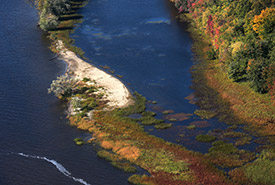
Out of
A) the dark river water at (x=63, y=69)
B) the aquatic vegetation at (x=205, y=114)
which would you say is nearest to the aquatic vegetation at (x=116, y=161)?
the dark river water at (x=63, y=69)

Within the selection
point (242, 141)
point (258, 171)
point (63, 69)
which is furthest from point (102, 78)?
point (258, 171)

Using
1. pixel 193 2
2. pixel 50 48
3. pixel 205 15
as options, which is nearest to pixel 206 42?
pixel 205 15

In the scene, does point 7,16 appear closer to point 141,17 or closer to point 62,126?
point 141,17

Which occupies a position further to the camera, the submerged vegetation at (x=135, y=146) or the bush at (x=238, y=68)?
the bush at (x=238, y=68)

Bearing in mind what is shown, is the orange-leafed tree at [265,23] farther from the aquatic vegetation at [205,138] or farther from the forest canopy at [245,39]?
the aquatic vegetation at [205,138]

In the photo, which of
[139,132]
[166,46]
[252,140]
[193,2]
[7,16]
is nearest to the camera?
[252,140]
